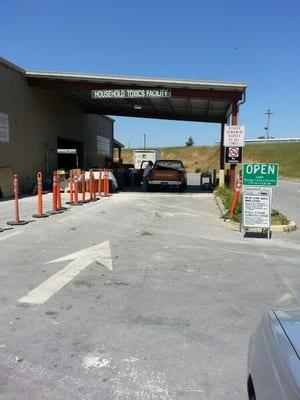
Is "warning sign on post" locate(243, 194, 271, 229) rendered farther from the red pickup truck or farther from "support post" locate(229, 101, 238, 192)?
the red pickup truck

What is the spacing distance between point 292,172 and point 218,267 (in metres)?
70.1

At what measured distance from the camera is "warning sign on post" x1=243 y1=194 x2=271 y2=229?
11.9 metres

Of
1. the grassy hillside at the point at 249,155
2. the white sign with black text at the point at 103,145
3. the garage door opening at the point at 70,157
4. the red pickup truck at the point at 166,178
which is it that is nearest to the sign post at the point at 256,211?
the red pickup truck at the point at 166,178

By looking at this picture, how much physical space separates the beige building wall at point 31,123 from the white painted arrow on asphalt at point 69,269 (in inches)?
558

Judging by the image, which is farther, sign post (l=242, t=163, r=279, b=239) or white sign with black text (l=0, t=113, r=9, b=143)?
white sign with black text (l=0, t=113, r=9, b=143)

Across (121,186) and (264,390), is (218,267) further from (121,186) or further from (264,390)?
(121,186)

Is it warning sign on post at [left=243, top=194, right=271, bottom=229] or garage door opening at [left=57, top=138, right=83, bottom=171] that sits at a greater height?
garage door opening at [left=57, top=138, right=83, bottom=171]

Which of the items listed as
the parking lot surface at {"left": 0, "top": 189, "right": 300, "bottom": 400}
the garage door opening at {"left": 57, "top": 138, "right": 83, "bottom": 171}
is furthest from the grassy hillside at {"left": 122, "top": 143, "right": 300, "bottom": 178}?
the parking lot surface at {"left": 0, "top": 189, "right": 300, "bottom": 400}

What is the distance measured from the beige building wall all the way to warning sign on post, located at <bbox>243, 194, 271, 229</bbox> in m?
13.5

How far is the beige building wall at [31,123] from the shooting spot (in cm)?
2320

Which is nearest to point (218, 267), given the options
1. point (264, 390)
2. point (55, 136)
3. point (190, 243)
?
point (190, 243)

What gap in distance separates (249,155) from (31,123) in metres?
81.5

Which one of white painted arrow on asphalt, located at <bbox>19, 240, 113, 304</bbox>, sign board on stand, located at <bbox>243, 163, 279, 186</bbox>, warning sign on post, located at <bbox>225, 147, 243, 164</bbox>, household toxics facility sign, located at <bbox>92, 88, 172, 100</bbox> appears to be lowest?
white painted arrow on asphalt, located at <bbox>19, 240, 113, 304</bbox>

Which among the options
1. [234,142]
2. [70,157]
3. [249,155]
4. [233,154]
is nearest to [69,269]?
[234,142]
